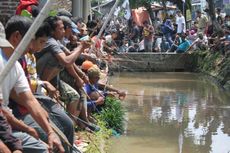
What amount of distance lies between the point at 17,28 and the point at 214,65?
14.4m

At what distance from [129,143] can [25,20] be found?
4432mm

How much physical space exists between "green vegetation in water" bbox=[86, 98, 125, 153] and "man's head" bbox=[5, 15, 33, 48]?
269 centimetres

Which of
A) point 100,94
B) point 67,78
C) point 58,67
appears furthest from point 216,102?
point 58,67

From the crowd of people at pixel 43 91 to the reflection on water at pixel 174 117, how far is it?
0.97m

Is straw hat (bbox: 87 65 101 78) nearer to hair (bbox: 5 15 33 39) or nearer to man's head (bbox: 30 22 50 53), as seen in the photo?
man's head (bbox: 30 22 50 53)

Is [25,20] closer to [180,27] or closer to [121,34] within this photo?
[180,27]

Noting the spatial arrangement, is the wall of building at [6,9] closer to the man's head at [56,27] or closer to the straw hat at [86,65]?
the straw hat at [86,65]

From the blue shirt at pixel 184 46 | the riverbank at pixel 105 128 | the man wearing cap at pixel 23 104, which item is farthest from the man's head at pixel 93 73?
the blue shirt at pixel 184 46

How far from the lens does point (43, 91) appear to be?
16.8 ft

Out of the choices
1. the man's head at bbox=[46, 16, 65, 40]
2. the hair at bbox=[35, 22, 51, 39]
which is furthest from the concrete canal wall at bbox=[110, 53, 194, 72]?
the hair at bbox=[35, 22, 51, 39]

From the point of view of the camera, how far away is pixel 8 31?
3.54 m

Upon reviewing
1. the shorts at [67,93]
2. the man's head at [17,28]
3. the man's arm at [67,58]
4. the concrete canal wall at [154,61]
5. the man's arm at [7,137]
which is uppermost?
the man's head at [17,28]

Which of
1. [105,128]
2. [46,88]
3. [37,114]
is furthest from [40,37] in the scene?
[105,128]

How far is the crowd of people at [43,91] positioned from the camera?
10.9ft
